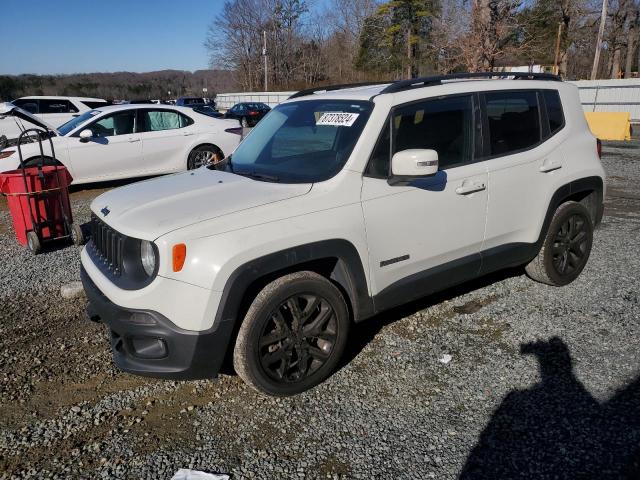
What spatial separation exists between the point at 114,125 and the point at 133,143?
0.51 meters

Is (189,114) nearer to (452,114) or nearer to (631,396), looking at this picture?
(452,114)

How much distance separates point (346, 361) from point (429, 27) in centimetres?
5066

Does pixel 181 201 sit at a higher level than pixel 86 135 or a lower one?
higher

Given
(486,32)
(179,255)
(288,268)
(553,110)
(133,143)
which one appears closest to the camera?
(179,255)

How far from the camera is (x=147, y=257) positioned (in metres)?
2.83

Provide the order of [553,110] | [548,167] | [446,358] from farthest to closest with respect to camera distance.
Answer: [553,110], [548,167], [446,358]

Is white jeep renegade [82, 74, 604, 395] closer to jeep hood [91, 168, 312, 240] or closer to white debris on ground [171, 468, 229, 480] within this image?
jeep hood [91, 168, 312, 240]

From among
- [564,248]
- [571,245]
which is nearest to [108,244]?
[564,248]

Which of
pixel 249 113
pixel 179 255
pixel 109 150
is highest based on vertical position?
pixel 179 255

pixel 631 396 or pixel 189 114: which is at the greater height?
pixel 189 114

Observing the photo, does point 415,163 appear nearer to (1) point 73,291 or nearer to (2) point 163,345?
(2) point 163,345

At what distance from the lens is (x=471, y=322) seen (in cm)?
412

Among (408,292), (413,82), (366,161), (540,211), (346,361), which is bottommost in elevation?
(346,361)

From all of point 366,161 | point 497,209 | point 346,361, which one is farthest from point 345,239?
point 497,209
